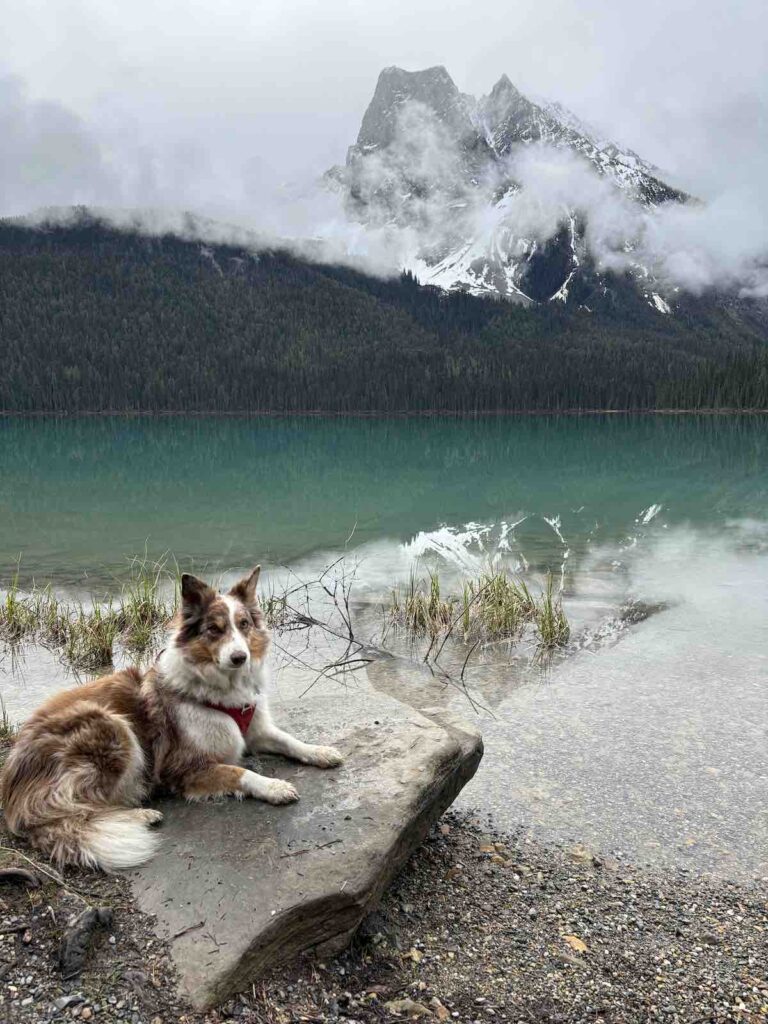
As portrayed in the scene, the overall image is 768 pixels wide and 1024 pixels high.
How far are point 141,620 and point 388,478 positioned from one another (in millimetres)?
31861

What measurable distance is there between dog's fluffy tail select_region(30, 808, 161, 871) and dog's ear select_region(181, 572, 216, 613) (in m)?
1.37

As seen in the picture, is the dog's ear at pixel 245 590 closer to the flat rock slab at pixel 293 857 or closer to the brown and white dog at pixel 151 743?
the brown and white dog at pixel 151 743

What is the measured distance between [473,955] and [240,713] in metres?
2.19

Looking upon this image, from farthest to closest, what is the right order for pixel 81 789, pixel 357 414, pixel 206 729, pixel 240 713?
pixel 357 414, pixel 240 713, pixel 206 729, pixel 81 789

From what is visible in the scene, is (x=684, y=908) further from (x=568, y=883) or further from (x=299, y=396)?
(x=299, y=396)

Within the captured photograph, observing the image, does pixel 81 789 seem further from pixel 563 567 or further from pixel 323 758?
pixel 563 567

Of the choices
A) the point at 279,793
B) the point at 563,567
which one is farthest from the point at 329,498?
the point at 279,793

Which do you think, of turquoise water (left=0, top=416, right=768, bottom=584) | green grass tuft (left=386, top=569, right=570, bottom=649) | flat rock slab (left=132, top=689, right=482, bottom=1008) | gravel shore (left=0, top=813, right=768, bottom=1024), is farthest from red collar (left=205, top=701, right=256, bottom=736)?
turquoise water (left=0, top=416, right=768, bottom=584)

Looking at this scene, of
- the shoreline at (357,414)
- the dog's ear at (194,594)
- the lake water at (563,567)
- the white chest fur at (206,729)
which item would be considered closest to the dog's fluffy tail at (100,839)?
the white chest fur at (206,729)

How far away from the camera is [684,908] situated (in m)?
5.21

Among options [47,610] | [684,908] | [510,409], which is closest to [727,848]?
[684,908]

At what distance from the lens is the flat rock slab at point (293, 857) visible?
155 inches

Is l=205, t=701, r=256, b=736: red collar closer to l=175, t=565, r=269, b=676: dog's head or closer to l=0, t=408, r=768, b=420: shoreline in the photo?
l=175, t=565, r=269, b=676: dog's head

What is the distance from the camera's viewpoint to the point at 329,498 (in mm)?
34781
